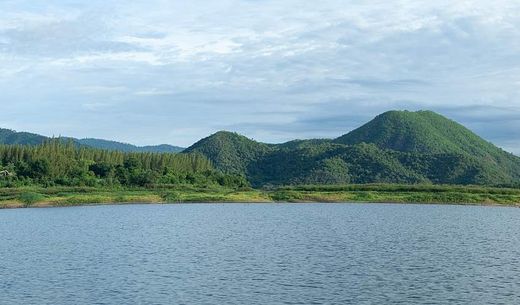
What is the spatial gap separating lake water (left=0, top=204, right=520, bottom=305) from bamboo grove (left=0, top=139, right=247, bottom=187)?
69262 mm

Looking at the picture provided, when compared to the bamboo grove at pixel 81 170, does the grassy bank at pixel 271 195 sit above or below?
below

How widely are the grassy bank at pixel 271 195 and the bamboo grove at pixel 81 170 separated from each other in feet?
36.0

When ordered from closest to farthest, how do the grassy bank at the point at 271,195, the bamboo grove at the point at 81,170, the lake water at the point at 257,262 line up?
the lake water at the point at 257,262
the grassy bank at the point at 271,195
the bamboo grove at the point at 81,170

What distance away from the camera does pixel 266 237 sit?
239ft

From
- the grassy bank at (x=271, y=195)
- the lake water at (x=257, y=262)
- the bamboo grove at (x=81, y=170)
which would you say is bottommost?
the lake water at (x=257, y=262)

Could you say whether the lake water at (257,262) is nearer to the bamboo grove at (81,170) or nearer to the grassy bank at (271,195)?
the grassy bank at (271,195)

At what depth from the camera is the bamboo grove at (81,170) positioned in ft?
527

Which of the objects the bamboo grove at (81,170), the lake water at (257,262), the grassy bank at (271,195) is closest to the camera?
the lake water at (257,262)

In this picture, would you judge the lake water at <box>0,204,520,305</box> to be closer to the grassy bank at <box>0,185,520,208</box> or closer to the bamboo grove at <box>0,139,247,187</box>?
the grassy bank at <box>0,185,520,208</box>

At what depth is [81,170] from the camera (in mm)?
169625

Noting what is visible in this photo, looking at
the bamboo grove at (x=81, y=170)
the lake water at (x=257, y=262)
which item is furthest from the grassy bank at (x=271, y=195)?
the lake water at (x=257, y=262)

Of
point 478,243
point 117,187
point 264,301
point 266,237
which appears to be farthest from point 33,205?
point 264,301

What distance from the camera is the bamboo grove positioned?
161 metres

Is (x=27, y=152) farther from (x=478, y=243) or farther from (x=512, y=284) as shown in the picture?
(x=512, y=284)
